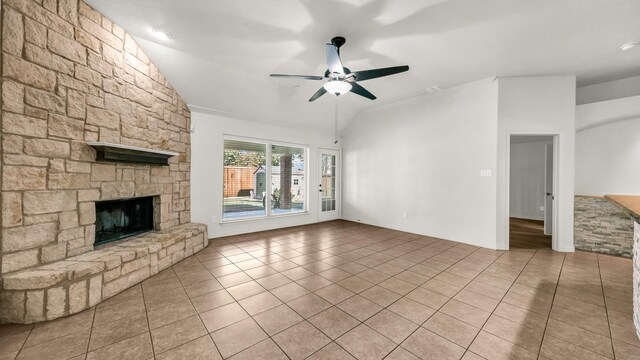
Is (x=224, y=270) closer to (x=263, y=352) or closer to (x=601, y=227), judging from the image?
(x=263, y=352)

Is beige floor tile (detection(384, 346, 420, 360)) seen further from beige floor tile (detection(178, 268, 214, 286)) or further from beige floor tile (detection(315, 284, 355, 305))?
beige floor tile (detection(178, 268, 214, 286))

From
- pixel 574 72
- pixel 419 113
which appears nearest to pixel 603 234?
pixel 574 72

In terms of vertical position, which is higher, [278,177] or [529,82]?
[529,82]

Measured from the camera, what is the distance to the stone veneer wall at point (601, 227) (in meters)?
3.86

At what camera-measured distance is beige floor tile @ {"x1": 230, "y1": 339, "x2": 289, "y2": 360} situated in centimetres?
165

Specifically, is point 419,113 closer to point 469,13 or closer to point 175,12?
point 469,13

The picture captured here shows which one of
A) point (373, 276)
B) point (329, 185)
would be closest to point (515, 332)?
point (373, 276)

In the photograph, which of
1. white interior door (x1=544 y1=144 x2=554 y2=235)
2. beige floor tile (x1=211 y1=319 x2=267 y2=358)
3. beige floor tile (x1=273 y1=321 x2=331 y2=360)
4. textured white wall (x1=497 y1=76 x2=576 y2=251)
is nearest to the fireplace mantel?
beige floor tile (x1=211 y1=319 x2=267 y2=358)

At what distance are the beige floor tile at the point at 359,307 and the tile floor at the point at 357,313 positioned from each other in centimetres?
1

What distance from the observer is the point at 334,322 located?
6.75 ft

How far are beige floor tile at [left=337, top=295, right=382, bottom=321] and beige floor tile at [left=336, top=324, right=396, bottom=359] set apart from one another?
20 cm

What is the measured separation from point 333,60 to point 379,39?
0.94 metres

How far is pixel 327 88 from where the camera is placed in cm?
304

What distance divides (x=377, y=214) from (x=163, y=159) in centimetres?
476
